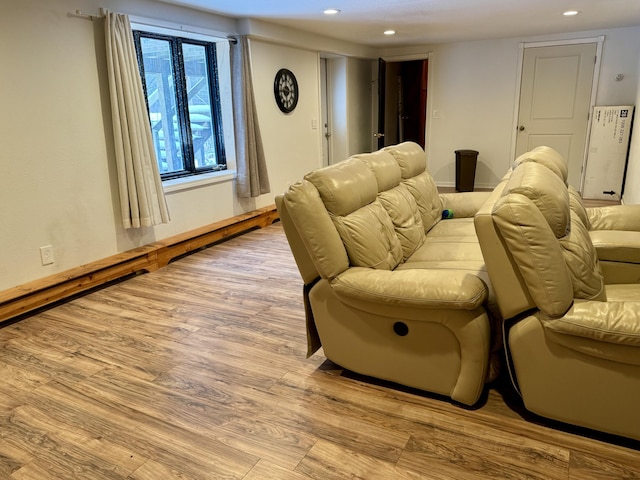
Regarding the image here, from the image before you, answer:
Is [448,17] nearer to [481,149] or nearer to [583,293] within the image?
[481,149]

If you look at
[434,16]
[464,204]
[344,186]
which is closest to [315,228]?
[344,186]

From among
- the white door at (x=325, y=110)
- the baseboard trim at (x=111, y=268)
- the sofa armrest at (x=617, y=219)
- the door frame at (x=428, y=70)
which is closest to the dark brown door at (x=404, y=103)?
the door frame at (x=428, y=70)

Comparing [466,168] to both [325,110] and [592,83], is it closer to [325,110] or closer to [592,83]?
[592,83]

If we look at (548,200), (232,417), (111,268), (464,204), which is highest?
(548,200)

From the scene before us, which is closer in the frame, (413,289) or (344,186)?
(413,289)

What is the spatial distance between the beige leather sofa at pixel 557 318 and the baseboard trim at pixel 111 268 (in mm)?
2799

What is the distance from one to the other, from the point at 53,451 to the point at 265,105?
4.14 m

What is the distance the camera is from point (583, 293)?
1.80 metres

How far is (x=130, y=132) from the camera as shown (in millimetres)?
3607

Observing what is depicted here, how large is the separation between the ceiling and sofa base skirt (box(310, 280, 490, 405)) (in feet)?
9.70

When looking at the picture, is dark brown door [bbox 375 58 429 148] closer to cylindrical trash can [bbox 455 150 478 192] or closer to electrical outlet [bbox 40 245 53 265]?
cylindrical trash can [bbox 455 150 478 192]

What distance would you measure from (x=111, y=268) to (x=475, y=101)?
18.1ft

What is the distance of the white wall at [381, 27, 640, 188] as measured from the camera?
6.57m

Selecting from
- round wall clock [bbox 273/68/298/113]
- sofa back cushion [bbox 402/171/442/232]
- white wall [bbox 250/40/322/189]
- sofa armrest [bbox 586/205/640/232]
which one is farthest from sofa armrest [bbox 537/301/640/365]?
round wall clock [bbox 273/68/298/113]
